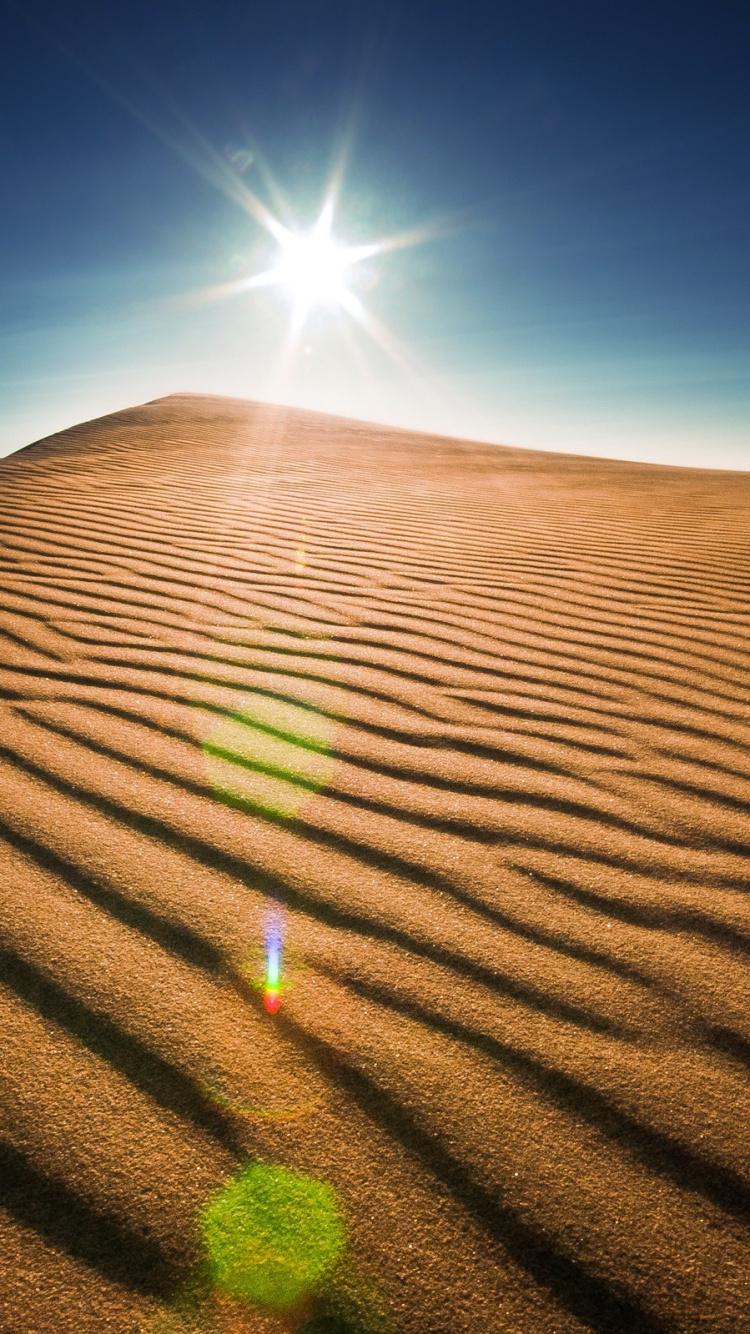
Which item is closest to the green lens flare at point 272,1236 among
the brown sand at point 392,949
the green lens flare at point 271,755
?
the brown sand at point 392,949

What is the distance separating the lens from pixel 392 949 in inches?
48.4

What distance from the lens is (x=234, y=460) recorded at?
762 cm

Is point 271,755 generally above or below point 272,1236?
above

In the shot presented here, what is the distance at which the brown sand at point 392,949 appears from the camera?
2.74ft

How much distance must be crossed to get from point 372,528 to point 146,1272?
4082mm

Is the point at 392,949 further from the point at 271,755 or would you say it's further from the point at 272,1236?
the point at 271,755

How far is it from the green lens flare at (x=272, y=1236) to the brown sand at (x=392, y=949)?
1.1 inches

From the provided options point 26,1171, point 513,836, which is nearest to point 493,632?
point 513,836

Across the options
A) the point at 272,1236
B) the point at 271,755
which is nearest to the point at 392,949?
the point at 272,1236

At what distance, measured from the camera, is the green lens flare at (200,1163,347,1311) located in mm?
794

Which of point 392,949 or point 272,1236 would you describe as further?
point 392,949

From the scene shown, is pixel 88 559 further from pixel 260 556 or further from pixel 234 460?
pixel 234 460

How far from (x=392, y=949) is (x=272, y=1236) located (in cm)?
47

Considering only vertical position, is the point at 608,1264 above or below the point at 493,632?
below
